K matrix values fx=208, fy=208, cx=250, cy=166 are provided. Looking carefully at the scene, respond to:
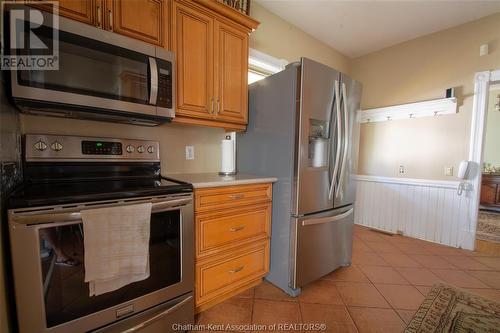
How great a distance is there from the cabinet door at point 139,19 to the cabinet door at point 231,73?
0.41 m

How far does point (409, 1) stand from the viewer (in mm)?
2066

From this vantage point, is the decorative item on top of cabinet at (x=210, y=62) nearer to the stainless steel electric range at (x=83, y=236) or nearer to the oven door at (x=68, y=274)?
the stainless steel electric range at (x=83, y=236)

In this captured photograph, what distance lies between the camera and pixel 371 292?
1681 mm

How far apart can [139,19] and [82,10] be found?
28 centimetres

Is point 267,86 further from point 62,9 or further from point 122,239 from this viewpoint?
point 122,239

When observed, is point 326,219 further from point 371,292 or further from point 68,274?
point 68,274

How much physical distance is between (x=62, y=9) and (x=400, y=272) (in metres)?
3.12

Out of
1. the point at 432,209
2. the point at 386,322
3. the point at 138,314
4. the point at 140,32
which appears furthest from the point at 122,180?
the point at 432,209

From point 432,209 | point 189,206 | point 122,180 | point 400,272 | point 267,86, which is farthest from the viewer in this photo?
point 432,209

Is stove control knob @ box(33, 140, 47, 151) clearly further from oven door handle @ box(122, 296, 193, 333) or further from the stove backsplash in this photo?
oven door handle @ box(122, 296, 193, 333)

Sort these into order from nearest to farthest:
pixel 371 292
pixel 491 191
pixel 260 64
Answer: pixel 371 292, pixel 260 64, pixel 491 191

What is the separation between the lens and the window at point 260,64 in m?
2.13

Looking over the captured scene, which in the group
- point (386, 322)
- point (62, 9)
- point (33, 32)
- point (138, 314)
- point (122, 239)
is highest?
point (62, 9)

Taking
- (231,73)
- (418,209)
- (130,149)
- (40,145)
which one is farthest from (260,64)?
(418,209)
